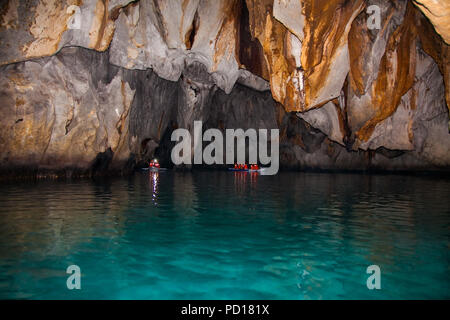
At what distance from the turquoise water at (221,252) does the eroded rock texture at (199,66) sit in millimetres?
5092

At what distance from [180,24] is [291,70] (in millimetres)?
6345

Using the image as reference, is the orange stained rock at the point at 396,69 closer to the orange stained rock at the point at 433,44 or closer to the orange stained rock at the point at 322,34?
the orange stained rock at the point at 433,44

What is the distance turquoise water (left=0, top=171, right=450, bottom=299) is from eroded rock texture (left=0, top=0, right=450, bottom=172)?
5092 mm

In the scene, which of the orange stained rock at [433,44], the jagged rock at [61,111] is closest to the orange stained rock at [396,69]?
the orange stained rock at [433,44]

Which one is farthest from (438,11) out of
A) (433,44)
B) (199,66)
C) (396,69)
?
(199,66)

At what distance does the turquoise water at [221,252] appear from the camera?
11.2 feet

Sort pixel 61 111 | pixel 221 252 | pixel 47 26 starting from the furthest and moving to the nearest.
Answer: pixel 61 111 → pixel 47 26 → pixel 221 252

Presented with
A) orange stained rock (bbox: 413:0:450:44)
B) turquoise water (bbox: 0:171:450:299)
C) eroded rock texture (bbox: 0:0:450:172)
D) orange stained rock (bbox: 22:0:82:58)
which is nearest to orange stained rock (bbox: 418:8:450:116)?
eroded rock texture (bbox: 0:0:450:172)

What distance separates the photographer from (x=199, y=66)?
21.0 meters

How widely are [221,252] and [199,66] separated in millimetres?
17985

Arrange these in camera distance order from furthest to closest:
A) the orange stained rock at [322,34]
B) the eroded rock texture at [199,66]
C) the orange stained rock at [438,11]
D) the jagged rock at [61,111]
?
the jagged rock at [61,111] < the eroded rock texture at [199,66] < the orange stained rock at [322,34] < the orange stained rock at [438,11]

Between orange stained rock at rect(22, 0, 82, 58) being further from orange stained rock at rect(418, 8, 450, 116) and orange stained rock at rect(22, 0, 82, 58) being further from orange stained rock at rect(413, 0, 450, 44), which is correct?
orange stained rock at rect(418, 8, 450, 116)

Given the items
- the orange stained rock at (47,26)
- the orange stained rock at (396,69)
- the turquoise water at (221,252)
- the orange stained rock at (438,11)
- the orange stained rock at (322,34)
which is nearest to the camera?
the turquoise water at (221,252)

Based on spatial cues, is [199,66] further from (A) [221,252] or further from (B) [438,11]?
→ (A) [221,252]
